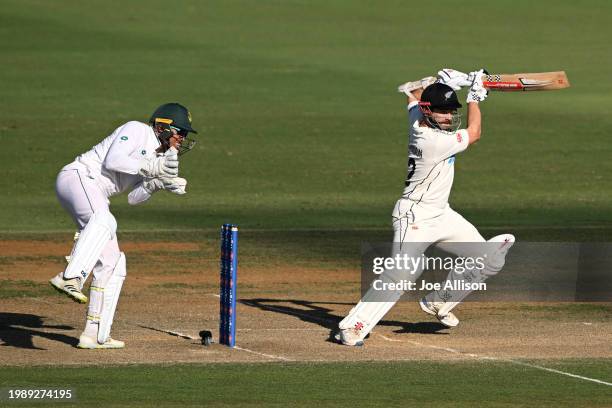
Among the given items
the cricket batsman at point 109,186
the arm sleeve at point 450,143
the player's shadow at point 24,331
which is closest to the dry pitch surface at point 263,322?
the player's shadow at point 24,331

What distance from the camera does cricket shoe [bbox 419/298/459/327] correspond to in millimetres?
13531

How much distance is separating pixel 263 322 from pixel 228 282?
168 centimetres

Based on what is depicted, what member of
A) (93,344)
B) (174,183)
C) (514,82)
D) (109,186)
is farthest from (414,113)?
(93,344)

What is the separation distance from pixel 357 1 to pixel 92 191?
42.1m

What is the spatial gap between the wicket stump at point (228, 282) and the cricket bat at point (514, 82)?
2.20m

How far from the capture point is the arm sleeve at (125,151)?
40.0 feet

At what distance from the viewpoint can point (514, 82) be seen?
13.8m

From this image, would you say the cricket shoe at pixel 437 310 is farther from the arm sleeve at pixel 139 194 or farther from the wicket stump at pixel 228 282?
the arm sleeve at pixel 139 194

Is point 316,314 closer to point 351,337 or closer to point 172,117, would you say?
point 351,337

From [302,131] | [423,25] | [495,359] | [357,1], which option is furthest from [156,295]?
[357,1]

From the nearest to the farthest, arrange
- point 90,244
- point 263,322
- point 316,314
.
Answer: point 90,244 → point 263,322 → point 316,314

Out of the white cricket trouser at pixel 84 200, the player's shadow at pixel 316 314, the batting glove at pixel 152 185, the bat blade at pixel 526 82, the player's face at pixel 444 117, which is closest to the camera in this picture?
the batting glove at pixel 152 185

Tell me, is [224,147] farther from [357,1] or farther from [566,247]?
[357,1]

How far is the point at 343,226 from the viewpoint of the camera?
21547 millimetres
